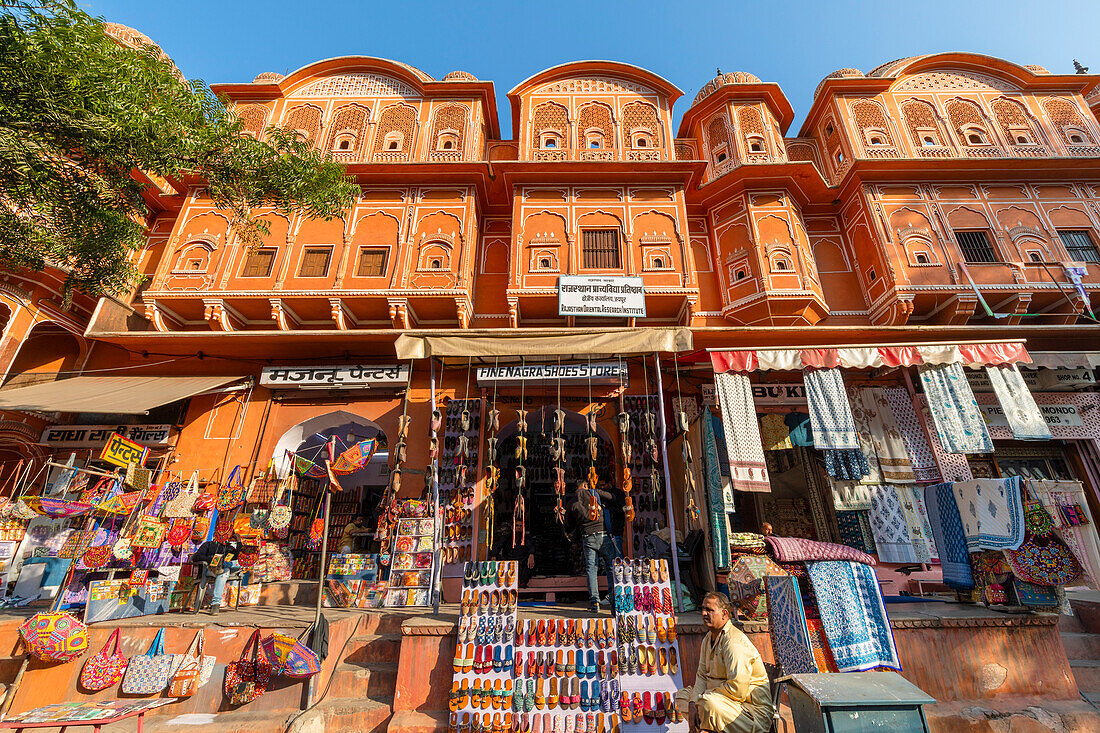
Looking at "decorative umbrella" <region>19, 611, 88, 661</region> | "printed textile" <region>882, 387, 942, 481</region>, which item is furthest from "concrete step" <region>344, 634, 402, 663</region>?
"printed textile" <region>882, 387, 942, 481</region>

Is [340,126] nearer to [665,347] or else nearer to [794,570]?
[665,347]

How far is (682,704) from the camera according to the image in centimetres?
458

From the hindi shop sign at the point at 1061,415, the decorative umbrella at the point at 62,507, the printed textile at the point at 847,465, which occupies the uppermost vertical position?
the hindi shop sign at the point at 1061,415

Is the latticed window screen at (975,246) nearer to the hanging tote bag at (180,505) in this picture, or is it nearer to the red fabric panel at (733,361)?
the red fabric panel at (733,361)

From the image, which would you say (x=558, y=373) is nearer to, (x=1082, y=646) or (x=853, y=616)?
(x=853, y=616)

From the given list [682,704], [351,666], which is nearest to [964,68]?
[682,704]

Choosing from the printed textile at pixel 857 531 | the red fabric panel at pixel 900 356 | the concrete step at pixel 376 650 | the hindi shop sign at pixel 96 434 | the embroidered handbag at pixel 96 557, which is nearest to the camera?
the concrete step at pixel 376 650

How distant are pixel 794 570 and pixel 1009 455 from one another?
8.09 m

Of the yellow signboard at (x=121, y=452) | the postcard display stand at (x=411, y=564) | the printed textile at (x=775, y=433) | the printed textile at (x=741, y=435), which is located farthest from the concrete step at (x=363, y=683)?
the printed textile at (x=775, y=433)

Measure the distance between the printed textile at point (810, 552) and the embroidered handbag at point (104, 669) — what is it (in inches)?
323

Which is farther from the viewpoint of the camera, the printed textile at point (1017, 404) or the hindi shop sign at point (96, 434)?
the hindi shop sign at point (96, 434)

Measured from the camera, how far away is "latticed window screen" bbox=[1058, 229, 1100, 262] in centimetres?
1185

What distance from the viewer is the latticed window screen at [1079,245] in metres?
11.9

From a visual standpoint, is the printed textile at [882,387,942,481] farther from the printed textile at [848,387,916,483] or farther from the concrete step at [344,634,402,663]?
the concrete step at [344,634,402,663]
